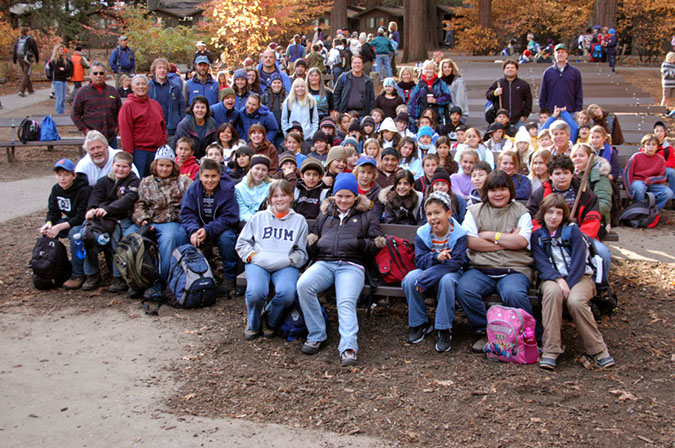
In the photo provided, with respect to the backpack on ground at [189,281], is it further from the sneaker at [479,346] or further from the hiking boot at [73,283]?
the sneaker at [479,346]

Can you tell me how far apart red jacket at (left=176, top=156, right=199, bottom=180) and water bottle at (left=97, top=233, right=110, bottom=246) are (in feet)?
4.84

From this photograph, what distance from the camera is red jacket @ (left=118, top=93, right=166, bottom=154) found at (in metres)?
8.53

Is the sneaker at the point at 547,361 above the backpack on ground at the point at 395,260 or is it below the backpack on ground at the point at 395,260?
below

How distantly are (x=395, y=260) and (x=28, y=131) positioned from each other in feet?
→ 36.4

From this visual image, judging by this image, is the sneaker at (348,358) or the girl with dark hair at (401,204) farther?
the girl with dark hair at (401,204)

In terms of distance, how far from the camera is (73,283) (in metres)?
6.82

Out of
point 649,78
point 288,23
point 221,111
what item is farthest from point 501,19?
point 221,111

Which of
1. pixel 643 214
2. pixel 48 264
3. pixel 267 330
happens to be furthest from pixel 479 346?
pixel 643 214

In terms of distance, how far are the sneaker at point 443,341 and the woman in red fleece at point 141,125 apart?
543 cm

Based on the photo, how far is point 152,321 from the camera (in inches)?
235

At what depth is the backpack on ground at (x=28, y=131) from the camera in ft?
44.4

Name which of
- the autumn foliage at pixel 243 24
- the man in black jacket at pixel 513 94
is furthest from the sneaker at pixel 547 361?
the autumn foliage at pixel 243 24

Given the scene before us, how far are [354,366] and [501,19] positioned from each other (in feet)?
89.0

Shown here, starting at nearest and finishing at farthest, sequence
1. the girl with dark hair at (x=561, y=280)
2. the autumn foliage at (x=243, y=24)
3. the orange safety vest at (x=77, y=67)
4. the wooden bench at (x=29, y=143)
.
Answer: the girl with dark hair at (x=561, y=280), the wooden bench at (x=29, y=143), the orange safety vest at (x=77, y=67), the autumn foliage at (x=243, y=24)
